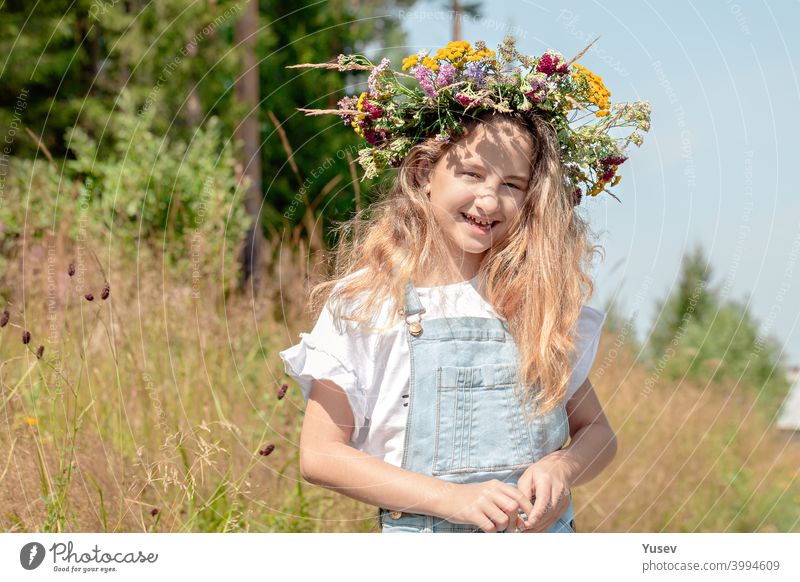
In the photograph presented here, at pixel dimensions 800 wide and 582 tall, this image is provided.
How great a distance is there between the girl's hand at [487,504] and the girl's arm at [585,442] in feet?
0.64

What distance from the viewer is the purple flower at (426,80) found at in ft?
7.61

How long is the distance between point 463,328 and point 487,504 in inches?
17.0

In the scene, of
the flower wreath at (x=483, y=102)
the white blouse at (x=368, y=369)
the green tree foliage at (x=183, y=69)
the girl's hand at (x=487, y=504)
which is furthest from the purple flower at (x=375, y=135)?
the green tree foliage at (x=183, y=69)

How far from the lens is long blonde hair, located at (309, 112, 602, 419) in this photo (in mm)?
2256

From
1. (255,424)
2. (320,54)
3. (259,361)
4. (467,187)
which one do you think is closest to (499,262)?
(467,187)

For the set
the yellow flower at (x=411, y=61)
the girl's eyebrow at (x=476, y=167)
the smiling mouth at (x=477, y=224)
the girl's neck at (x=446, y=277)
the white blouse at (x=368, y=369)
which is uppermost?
the yellow flower at (x=411, y=61)

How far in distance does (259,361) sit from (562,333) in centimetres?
222

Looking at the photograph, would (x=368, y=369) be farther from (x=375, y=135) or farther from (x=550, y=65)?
(x=550, y=65)

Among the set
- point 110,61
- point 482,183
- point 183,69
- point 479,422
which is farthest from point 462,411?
point 110,61

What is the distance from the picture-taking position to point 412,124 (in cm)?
238

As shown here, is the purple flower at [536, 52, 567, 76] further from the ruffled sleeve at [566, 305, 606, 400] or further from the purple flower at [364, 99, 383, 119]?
the ruffled sleeve at [566, 305, 606, 400]

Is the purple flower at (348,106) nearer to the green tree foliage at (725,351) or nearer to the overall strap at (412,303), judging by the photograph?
the overall strap at (412,303)
